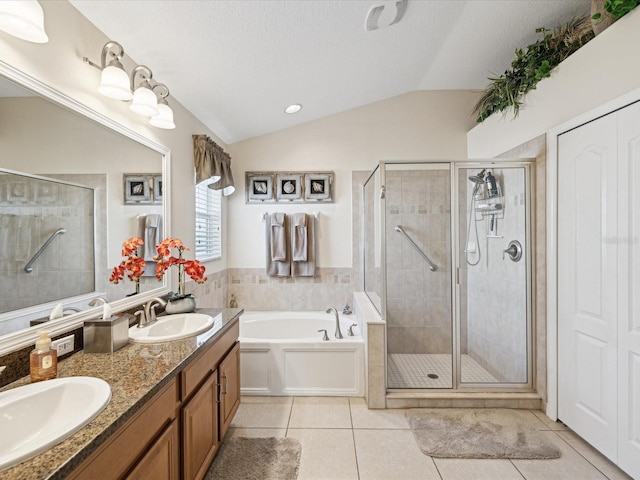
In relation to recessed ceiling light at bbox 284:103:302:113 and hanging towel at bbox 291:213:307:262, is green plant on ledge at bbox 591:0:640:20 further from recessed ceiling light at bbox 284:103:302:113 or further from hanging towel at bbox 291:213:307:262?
hanging towel at bbox 291:213:307:262

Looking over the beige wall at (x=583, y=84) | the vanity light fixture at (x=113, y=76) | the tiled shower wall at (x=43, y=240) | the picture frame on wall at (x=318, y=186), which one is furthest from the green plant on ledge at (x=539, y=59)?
the tiled shower wall at (x=43, y=240)

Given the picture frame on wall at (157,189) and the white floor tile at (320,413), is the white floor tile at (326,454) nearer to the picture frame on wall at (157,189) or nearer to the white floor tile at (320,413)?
the white floor tile at (320,413)

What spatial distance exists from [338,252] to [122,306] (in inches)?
89.8

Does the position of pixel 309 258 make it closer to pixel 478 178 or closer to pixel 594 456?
pixel 478 178

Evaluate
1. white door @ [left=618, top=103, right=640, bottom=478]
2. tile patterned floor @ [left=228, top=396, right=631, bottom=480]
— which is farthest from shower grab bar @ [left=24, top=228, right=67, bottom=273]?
white door @ [left=618, top=103, right=640, bottom=478]

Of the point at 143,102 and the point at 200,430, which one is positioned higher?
the point at 143,102

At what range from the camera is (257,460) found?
185 centimetres

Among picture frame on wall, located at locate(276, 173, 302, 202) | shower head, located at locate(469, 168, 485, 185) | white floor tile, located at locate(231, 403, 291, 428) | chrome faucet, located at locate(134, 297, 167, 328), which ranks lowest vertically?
white floor tile, located at locate(231, 403, 291, 428)

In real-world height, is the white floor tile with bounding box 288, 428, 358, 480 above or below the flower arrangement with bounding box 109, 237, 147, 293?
below

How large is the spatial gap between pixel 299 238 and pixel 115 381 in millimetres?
2486

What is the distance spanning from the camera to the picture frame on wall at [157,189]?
2103mm

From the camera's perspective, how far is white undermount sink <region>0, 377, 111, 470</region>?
88 cm

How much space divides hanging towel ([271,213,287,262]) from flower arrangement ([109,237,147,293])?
5.77 ft

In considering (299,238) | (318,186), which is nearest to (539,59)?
(318,186)
